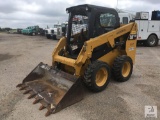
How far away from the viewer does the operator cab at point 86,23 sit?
19.4ft

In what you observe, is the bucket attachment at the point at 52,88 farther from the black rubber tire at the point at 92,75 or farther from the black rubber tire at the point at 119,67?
the black rubber tire at the point at 119,67

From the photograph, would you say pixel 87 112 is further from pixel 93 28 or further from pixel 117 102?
pixel 93 28

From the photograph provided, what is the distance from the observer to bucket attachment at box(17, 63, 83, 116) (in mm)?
4861

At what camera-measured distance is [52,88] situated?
18.3 ft

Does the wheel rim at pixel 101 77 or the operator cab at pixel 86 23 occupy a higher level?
the operator cab at pixel 86 23

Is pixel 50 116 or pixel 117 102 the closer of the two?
pixel 50 116

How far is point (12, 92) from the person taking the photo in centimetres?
584

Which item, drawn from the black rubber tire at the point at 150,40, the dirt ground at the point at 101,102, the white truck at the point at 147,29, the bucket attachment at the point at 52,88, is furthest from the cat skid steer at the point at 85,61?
the black rubber tire at the point at 150,40

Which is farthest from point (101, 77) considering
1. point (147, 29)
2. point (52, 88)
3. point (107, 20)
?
point (147, 29)

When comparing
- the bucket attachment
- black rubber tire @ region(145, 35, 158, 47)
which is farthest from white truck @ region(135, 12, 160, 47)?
the bucket attachment

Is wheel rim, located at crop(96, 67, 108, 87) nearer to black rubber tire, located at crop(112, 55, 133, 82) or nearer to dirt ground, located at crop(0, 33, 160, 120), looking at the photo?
dirt ground, located at crop(0, 33, 160, 120)

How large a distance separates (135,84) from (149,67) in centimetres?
274

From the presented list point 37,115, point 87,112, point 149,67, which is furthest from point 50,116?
point 149,67

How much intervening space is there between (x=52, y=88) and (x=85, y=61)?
1.09 meters
